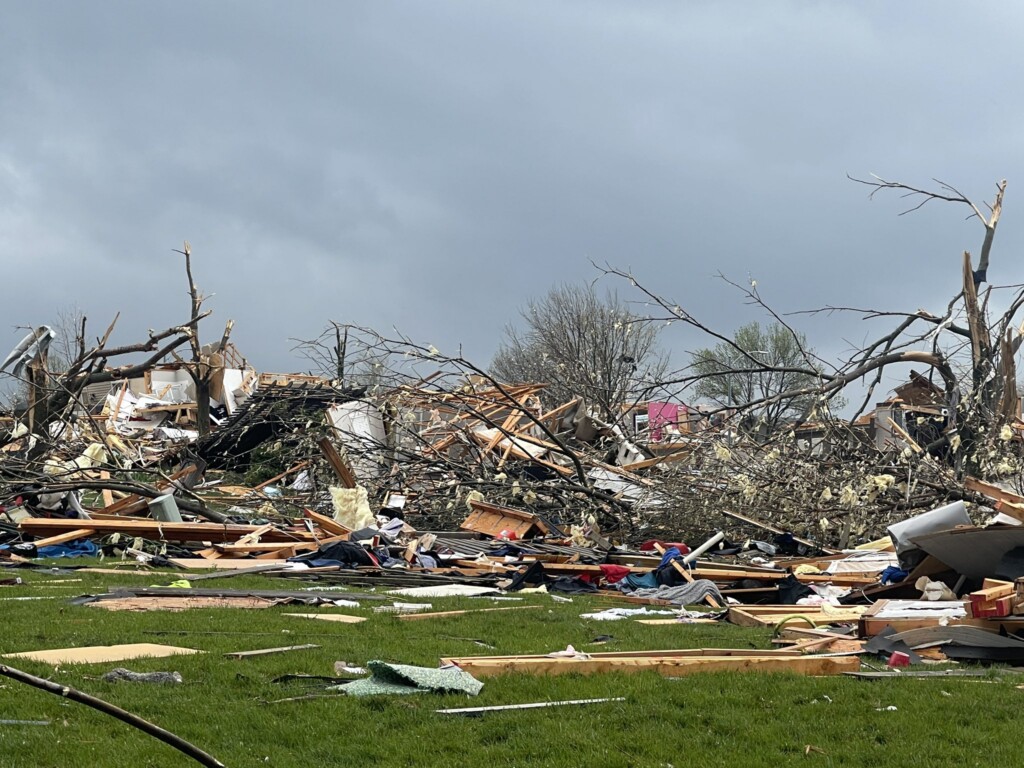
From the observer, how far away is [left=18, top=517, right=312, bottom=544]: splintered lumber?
1425 cm

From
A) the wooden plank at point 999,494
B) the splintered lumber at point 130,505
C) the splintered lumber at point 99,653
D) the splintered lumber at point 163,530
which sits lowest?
the splintered lumber at point 99,653

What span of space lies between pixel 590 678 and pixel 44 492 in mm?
11814

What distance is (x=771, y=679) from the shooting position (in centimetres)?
572

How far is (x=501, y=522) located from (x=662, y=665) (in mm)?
9844

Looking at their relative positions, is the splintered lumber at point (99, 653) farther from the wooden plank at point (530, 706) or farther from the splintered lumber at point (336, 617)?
the wooden plank at point (530, 706)

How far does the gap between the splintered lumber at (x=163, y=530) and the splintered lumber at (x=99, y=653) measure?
7.86 metres

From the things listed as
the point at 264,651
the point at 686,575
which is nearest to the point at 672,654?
the point at 264,651

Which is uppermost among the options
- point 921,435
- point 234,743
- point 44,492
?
point 921,435

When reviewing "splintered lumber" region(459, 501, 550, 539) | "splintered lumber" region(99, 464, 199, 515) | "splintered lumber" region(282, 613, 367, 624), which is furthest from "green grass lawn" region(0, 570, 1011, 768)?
"splintered lumber" region(99, 464, 199, 515)

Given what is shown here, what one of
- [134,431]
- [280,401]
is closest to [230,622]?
[280,401]

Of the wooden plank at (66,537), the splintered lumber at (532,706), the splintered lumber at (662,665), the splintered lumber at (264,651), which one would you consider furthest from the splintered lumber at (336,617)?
the wooden plank at (66,537)

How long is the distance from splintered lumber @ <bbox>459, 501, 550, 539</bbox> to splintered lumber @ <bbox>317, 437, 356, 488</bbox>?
6.38 ft

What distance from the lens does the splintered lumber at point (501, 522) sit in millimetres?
15516

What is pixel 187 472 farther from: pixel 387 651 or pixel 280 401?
pixel 387 651
